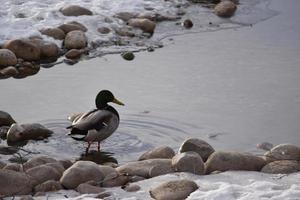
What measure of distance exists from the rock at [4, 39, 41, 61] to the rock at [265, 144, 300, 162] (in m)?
5.46

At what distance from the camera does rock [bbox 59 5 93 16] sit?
1354 cm

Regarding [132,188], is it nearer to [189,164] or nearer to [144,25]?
[189,164]

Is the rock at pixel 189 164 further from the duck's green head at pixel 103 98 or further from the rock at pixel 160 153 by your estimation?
the duck's green head at pixel 103 98

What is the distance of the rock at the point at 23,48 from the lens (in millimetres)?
11781

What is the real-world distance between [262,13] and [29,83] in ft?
18.4

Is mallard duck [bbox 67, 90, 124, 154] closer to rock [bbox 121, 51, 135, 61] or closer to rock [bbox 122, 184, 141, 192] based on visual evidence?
rock [bbox 122, 184, 141, 192]

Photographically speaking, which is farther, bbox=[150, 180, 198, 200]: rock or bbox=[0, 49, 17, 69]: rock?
bbox=[0, 49, 17, 69]: rock

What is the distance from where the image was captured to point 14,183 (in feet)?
21.6

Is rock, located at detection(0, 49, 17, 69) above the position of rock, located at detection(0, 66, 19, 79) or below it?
above

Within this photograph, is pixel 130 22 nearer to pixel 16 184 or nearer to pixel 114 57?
pixel 114 57

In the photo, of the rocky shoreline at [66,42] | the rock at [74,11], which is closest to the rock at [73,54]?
the rocky shoreline at [66,42]

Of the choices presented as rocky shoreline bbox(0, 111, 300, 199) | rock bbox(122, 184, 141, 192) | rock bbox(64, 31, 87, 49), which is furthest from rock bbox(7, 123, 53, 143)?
rock bbox(64, 31, 87, 49)

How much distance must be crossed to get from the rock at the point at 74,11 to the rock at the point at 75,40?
1.16 metres

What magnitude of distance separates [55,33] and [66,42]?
28 centimetres
